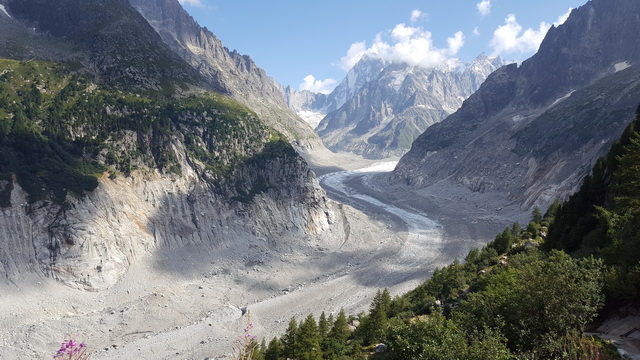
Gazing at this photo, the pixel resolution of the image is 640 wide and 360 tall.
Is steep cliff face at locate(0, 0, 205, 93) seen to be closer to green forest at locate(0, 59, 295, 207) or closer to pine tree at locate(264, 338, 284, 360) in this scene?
green forest at locate(0, 59, 295, 207)

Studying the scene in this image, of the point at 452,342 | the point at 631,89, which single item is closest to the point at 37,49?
the point at 452,342

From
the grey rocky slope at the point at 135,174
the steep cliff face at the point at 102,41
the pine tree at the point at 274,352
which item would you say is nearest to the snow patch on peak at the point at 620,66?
the grey rocky slope at the point at 135,174

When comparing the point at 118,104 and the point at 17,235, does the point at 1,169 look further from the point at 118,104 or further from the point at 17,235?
the point at 118,104

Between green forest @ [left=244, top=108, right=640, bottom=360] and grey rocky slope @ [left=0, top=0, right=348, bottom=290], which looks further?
grey rocky slope @ [left=0, top=0, right=348, bottom=290]

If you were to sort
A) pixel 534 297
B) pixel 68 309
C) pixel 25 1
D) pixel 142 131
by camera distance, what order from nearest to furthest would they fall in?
pixel 534 297 → pixel 68 309 → pixel 142 131 → pixel 25 1

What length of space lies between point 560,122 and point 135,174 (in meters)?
147

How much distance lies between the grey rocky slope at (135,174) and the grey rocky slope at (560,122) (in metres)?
72.9

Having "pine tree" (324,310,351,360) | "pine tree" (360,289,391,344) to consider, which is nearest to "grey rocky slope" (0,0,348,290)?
"pine tree" (324,310,351,360)

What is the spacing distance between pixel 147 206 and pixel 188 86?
188ft

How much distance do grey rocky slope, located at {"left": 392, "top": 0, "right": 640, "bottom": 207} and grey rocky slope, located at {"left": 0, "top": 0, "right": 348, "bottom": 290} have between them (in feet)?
239

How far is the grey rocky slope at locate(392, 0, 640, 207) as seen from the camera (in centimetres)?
12162

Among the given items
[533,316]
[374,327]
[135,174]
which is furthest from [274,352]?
[135,174]

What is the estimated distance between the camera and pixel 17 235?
189 ft

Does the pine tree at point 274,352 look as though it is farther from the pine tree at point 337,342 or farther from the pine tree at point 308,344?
the pine tree at point 337,342
